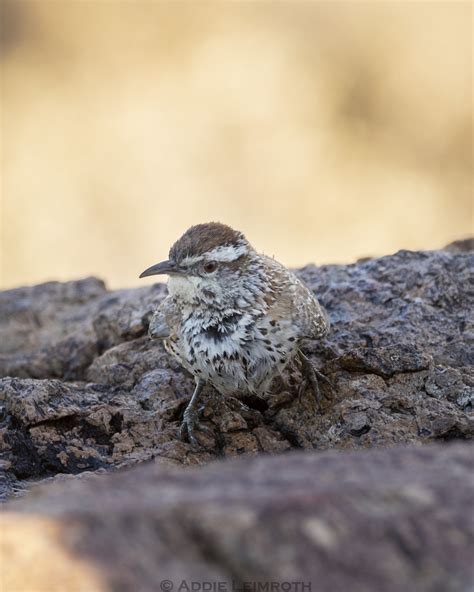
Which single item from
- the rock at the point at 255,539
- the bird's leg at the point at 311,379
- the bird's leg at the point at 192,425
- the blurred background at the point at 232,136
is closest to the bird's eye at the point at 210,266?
the bird's leg at the point at 192,425

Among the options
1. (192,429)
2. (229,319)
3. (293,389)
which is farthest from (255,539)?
(293,389)

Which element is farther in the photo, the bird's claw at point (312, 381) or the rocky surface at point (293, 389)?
the bird's claw at point (312, 381)

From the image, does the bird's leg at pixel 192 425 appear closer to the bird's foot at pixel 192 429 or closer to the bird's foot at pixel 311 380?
the bird's foot at pixel 192 429

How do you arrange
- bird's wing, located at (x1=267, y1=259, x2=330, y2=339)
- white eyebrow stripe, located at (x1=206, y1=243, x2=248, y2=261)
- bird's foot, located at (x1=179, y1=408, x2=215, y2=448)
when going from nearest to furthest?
1. bird's foot, located at (x1=179, y1=408, x2=215, y2=448)
2. bird's wing, located at (x1=267, y1=259, x2=330, y2=339)
3. white eyebrow stripe, located at (x1=206, y1=243, x2=248, y2=261)

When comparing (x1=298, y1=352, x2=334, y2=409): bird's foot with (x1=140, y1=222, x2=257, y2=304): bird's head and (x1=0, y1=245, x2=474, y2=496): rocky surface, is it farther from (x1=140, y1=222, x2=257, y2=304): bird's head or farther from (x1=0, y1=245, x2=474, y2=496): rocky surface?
(x1=140, y1=222, x2=257, y2=304): bird's head

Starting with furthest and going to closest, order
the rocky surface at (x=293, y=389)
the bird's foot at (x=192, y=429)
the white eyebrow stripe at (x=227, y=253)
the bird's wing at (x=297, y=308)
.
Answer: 1. the white eyebrow stripe at (x=227, y=253)
2. the bird's wing at (x=297, y=308)
3. the bird's foot at (x=192, y=429)
4. the rocky surface at (x=293, y=389)

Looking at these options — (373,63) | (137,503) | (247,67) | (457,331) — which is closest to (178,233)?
(247,67)

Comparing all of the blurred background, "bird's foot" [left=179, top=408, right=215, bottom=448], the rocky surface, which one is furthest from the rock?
the blurred background
